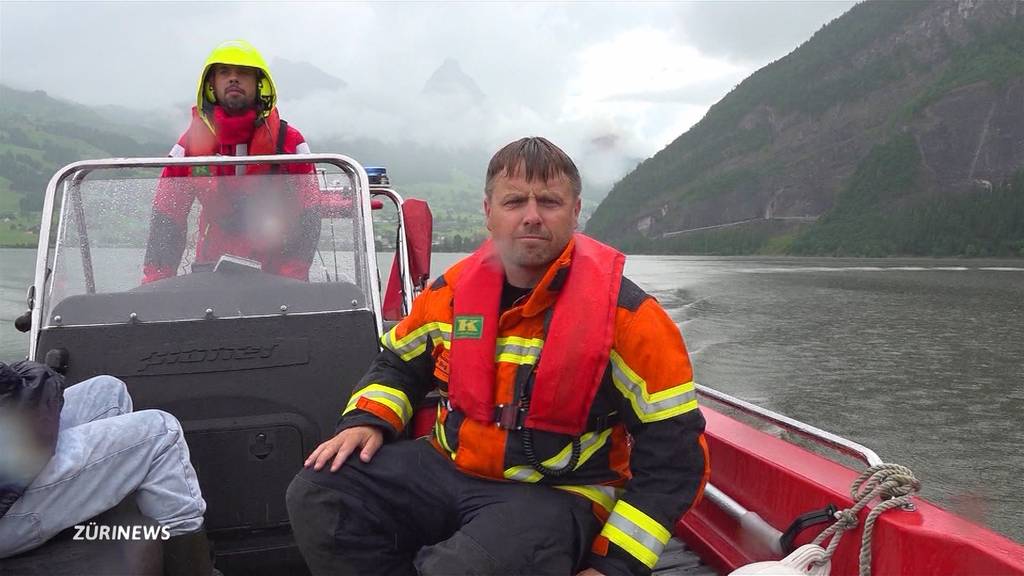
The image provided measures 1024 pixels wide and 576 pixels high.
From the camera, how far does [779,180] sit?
118 m

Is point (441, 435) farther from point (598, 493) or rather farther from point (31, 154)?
point (31, 154)

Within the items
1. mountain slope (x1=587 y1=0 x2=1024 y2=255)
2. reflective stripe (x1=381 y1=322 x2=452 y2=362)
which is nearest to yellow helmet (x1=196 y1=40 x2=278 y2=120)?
reflective stripe (x1=381 y1=322 x2=452 y2=362)

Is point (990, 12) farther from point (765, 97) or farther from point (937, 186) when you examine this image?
point (937, 186)

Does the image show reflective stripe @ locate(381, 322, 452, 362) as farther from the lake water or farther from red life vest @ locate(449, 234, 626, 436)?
the lake water

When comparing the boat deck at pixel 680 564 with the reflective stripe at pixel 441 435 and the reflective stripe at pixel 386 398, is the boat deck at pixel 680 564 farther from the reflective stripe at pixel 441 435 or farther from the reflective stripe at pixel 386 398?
the reflective stripe at pixel 386 398

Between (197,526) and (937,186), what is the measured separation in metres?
107

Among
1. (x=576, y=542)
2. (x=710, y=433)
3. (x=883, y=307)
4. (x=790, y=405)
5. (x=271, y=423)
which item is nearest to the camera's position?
(x=576, y=542)

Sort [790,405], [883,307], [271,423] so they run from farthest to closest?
[883,307] < [790,405] < [271,423]

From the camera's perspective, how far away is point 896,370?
13594 mm

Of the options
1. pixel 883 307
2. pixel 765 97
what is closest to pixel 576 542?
pixel 883 307

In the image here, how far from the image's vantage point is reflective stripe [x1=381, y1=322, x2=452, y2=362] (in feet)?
8.11

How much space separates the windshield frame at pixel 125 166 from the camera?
2857 millimetres

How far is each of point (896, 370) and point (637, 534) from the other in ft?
44.3

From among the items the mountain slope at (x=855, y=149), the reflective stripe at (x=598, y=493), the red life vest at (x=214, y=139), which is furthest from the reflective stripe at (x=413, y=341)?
the mountain slope at (x=855, y=149)
